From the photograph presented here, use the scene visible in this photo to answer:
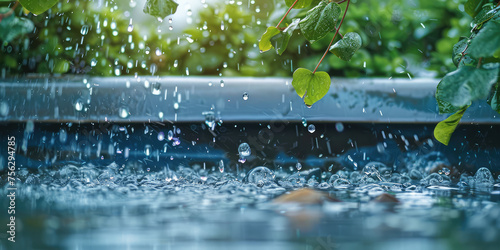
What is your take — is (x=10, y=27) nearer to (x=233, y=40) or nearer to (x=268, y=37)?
(x=268, y=37)

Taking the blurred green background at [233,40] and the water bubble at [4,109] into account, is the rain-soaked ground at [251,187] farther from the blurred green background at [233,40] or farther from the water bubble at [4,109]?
the blurred green background at [233,40]

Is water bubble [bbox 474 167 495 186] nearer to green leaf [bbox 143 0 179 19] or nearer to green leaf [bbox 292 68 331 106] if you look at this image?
green leaf [bbox 292 68 331 106]

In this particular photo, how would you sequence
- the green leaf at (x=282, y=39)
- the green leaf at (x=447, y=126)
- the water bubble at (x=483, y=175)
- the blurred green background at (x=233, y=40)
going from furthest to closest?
the blurred green background at (x=233, y=40), the water bubble at (x=483, y=175), the green leaf at (x=282, y=39), the green leaf at (x=447, y=126)

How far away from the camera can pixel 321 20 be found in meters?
0.87

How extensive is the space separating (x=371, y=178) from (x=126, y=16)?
1.67 m

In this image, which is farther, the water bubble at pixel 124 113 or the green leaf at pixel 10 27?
the water bubble at pixel 124 113

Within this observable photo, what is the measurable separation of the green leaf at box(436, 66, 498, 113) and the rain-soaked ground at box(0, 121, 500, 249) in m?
0.16

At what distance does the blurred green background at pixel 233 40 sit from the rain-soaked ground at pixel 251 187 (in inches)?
34.2

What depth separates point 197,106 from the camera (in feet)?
5.65

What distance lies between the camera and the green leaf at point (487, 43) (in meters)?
0.65

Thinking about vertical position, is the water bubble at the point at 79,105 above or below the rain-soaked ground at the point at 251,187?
above

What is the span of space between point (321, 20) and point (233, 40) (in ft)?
6.33

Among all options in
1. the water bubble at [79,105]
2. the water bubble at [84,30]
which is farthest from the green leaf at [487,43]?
the water bubble at [84,30]

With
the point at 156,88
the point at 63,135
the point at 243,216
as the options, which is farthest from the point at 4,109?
the point at 243,216
